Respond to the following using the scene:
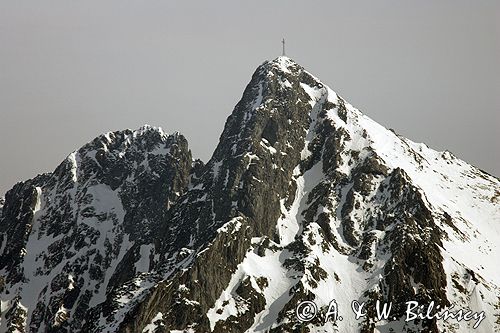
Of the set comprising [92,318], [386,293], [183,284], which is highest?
[386,293]

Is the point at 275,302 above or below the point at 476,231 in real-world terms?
below

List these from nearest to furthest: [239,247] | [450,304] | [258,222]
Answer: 1. [450,304]
2. [239,247]
3. [258,222]

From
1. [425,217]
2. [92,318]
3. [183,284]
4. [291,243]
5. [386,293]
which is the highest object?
[425,217]

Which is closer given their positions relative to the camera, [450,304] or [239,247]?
[450,304]

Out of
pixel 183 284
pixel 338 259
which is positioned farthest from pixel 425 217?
pixel 183 284

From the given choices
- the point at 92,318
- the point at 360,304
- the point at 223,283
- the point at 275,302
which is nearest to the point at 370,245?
the point at 360,304

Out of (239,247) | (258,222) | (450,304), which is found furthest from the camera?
(258,222)

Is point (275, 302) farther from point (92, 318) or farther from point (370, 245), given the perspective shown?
point (92, 318)

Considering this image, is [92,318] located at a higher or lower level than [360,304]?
lower

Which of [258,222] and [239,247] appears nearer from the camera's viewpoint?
[239,247]

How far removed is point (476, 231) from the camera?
19175 cm

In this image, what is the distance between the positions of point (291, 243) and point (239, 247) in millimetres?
18822

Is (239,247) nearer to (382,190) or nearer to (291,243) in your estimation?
(291,243)

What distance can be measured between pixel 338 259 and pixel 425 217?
32284 millimetres
